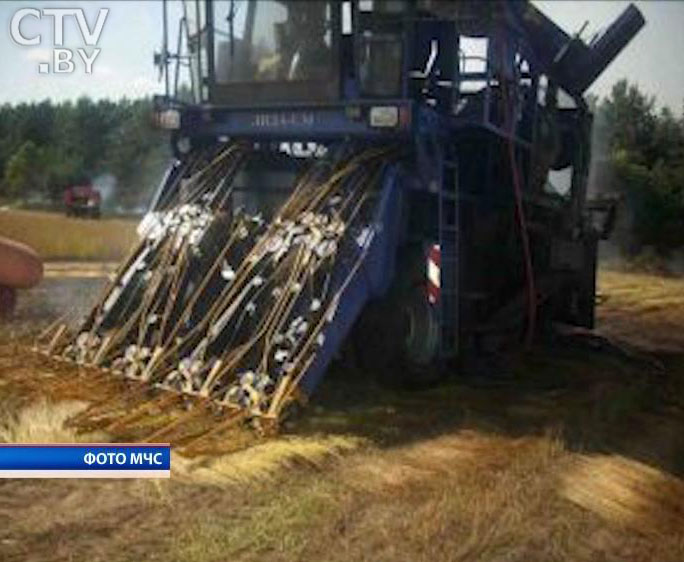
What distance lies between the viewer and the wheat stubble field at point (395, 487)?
12.9 ft

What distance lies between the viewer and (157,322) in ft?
21.7

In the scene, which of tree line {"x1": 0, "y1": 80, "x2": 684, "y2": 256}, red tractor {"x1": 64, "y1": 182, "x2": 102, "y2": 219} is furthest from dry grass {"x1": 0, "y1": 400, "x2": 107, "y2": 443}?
red tractor {"x1": 64, "y1": 182, "x2": 102, "y2": 219}

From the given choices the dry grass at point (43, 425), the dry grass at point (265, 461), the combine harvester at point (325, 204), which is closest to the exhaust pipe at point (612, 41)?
the combine harvester at point (325, 204)

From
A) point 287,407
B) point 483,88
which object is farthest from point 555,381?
point 287,407

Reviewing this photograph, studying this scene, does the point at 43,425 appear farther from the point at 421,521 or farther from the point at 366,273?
the point at 421,521

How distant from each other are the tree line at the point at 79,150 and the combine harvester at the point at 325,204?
0.99 meters

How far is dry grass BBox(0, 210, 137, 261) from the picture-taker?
1419cm

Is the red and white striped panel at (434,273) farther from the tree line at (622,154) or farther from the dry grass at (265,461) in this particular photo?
the tree line at (622,154)

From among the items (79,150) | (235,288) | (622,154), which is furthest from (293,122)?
(79,150)

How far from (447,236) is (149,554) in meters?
3.91

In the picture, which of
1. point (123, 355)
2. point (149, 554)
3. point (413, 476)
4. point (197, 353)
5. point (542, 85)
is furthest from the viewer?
point (542, 85)

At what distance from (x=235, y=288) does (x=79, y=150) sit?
9471 mm

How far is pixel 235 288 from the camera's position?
6359mm

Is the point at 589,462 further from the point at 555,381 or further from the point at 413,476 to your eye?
the point at 555,381
